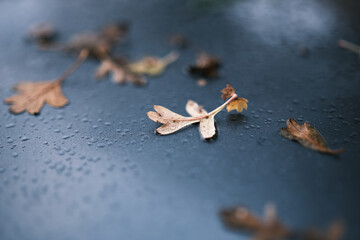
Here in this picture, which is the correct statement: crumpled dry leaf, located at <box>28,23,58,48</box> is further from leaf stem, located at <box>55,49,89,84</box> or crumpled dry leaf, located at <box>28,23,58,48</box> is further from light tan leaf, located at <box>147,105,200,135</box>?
light tan leaf, located at <box>147,105,200,135</box>

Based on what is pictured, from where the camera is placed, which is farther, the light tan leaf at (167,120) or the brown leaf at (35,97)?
the brown leaf at (35,97)

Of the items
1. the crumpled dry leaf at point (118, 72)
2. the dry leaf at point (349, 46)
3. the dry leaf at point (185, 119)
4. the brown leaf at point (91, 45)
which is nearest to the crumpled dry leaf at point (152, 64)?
the crumpled dry leaf at point (118, 72)

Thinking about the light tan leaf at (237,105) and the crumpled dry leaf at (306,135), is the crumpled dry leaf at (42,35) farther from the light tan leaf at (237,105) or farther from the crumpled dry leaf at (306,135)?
the crumpled dry leaf at (306,135)

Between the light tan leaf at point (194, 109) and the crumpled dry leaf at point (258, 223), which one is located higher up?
the light tan leaf at point (194, 109)

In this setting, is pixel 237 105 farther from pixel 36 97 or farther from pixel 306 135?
pixel 36 97

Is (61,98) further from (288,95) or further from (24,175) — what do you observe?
(288,95)

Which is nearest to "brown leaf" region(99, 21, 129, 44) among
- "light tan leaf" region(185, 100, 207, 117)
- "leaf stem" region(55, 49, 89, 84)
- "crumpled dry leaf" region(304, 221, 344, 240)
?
"leaf stem" region(55, 49, 89, 84)
